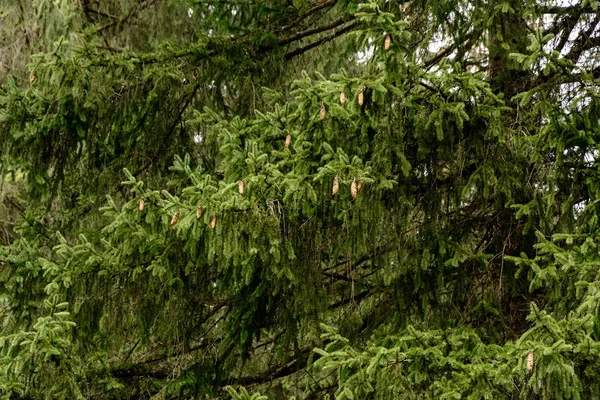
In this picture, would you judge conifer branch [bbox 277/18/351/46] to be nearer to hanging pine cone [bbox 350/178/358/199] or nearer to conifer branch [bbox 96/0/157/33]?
conifer branch [bbox 96/0/157/33]

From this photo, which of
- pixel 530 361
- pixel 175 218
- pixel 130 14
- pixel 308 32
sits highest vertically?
pixel 130 14

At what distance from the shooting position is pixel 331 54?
790cm

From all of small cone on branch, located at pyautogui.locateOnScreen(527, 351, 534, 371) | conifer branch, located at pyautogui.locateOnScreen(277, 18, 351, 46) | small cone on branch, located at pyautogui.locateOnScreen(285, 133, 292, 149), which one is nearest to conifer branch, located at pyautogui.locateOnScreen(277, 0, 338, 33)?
conifer branch, located at pyautogui.locateOnScreen(277, 18, 351, 46)

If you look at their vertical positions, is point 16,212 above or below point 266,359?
above

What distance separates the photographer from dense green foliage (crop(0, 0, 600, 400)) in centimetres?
439

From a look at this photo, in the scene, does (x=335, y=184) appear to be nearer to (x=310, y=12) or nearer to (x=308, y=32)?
(x=308, y=32)

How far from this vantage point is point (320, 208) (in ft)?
15.7

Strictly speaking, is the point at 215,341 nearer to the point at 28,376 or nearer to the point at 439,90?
the point at 28,376

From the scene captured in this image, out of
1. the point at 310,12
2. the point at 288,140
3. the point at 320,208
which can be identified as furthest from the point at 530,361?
the point at 310,12

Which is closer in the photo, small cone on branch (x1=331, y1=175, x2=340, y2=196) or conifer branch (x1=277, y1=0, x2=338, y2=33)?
small cone on branch (x1=331, y1=175, x2=340, y2=196)

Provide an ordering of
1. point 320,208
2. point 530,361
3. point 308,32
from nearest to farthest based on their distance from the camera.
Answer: point 530,361, point 320,208, point 308,32

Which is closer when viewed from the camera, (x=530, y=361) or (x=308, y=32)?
(x=530, y=361)

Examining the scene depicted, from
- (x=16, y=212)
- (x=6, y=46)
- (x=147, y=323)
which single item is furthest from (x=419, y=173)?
Answer: (x=16, y=212)

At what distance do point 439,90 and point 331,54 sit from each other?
3215mm
